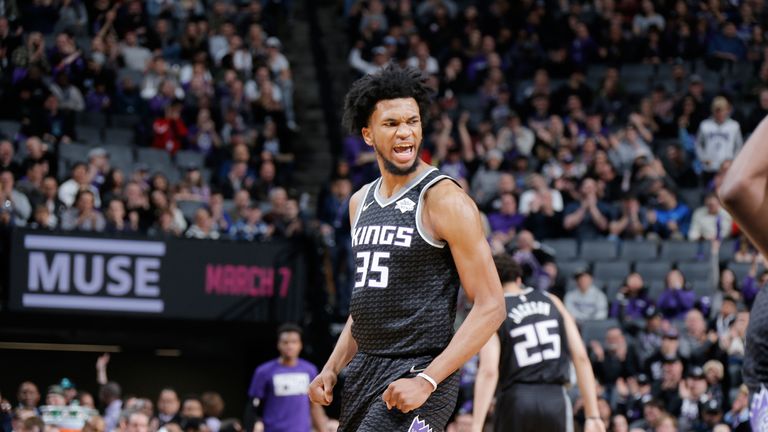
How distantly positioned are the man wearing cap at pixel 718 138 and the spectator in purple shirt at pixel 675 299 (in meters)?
3.08

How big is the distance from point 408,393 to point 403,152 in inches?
39.2

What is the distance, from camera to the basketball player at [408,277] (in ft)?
16.1

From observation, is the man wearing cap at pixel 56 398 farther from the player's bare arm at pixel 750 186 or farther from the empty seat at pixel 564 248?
the player's bare arm at pixel 750 186

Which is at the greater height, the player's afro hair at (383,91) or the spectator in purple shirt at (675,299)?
the player's afro hair at (383,91)

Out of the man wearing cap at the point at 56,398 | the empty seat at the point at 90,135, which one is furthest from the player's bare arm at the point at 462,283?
the empty seat at the point at 90,135

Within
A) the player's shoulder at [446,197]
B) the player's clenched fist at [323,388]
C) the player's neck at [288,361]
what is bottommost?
the player's neck at [288,361]

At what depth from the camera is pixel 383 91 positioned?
17.1 feet

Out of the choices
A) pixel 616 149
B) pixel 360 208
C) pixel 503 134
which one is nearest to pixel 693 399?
pixel 616 149

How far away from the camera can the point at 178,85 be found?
18125mm

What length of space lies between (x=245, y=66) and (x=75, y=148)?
3817 millimetres

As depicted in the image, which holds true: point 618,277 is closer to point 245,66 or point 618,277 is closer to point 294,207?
point 294,207

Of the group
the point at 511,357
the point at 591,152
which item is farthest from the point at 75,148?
the point at 511,357

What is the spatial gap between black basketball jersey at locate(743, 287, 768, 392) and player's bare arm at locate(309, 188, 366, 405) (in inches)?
79.7

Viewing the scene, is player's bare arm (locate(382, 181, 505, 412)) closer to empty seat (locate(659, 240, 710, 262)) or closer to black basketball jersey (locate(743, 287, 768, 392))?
black basketball jersey (locate(743, 287, 768, 392))
